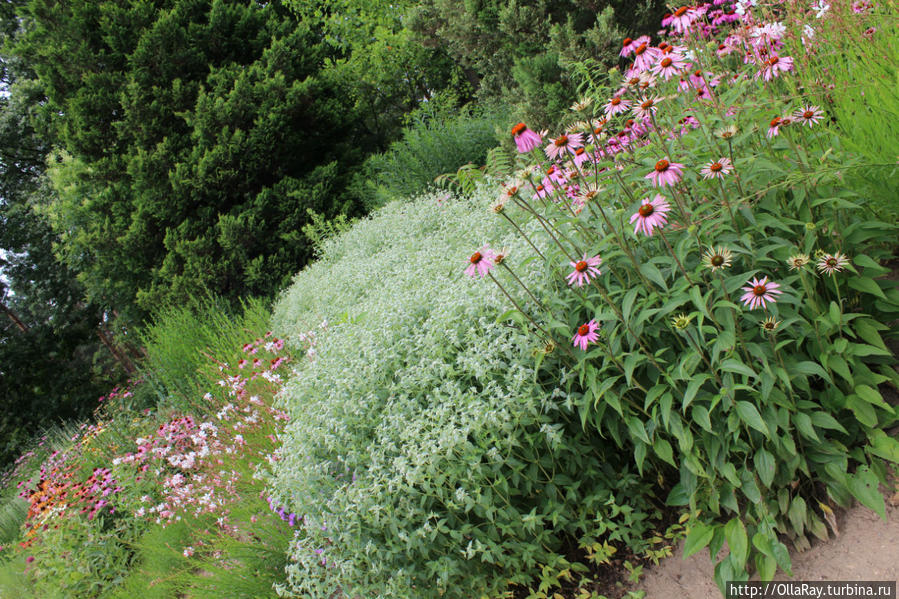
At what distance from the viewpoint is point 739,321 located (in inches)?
72.7

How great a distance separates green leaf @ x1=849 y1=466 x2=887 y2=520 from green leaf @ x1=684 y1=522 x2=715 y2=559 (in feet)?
1.48

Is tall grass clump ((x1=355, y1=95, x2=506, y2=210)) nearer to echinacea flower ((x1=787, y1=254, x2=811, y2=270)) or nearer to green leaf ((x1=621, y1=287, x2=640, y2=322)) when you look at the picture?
green leaf ((x1=621, y1=287, x2=640, y2=322))

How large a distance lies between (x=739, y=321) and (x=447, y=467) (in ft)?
3.67

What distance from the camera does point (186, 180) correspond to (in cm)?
705

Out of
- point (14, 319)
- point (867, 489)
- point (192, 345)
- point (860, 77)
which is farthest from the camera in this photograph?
point (14, 319)

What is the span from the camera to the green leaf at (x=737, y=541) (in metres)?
1.76

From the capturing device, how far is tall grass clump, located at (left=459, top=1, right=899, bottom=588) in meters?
1.74

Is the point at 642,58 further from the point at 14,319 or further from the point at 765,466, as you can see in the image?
the point at 14,319

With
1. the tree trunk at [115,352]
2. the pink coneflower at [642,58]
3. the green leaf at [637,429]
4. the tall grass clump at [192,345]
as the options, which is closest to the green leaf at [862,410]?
the green leaf at [637,429]

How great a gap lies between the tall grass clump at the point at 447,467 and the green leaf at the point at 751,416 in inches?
21.7

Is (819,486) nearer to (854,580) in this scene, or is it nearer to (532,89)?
(854,580)

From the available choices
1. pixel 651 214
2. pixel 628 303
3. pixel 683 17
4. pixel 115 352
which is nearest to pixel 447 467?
pixel 628 303

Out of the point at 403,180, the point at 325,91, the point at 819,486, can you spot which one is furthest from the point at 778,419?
the point at 325,91

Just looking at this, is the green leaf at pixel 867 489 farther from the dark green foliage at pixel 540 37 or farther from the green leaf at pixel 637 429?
the dark green foliage at pixel 540 37
